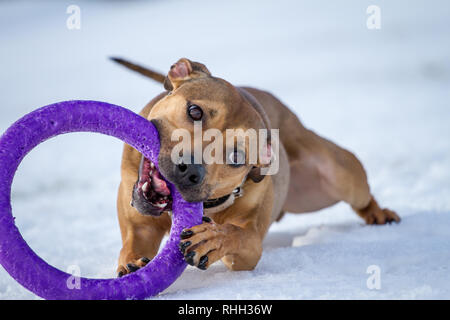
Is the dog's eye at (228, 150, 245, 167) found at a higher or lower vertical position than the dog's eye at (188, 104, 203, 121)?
lower

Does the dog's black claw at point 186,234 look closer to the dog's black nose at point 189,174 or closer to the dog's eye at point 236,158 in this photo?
the dog's black nose at point 189,174

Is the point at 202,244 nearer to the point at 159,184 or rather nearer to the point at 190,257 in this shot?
the point at 190,257

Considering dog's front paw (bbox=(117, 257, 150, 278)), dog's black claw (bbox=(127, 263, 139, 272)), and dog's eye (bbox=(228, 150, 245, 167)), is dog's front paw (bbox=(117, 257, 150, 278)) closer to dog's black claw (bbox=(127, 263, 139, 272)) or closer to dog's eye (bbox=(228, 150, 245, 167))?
dog's black claw (bbox=(127, 263, 139, 272))

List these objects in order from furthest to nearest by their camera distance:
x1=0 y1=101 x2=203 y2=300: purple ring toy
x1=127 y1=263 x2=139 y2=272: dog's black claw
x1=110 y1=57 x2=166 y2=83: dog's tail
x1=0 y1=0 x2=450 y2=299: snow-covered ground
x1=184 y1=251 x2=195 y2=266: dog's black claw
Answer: x1=110 y1=57 x2=166 y2=83: dog's tail < x1=0 y1=0 x2=450 y2=299: snow-covered ground < x1=127 y1=263 x2=139 y2=272: dog's black claw < x1=184 y1=251 x2=195 y2=266: dog's black claw < x1=0 y1=101 x2=203 y2=300: purple ring toy

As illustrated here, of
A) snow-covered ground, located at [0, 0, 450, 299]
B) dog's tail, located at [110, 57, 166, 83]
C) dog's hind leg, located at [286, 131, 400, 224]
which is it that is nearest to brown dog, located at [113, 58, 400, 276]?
snow-covered ground, located at [0, 0, 450, 299]

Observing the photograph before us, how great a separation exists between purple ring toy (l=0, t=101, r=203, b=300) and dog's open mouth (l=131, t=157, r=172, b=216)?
2.5 inches

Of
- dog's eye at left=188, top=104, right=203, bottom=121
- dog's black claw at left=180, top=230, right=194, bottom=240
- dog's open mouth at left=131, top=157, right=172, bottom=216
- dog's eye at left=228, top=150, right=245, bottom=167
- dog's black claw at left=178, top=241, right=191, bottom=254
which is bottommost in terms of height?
dog's black claw at left=178, top=241, right=191, bottom=254

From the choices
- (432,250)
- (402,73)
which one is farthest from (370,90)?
(432,250)

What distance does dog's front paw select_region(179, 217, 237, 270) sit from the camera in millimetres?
2504

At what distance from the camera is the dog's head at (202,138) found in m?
2.58

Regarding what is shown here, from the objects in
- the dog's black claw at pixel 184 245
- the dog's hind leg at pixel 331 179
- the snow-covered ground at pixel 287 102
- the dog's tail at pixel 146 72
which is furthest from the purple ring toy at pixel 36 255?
the dog's hind leg at pixel 331 179

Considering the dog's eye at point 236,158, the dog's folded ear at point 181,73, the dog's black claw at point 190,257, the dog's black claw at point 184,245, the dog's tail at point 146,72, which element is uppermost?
the dog's tail at point 146,72

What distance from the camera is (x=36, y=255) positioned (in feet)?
7.67

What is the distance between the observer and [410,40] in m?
12.6
